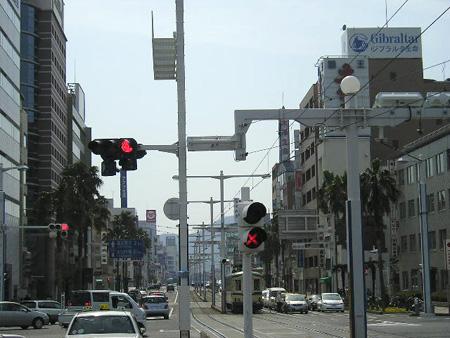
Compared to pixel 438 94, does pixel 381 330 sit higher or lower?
lower

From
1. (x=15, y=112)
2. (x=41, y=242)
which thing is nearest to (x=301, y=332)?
(x=15, y=112)

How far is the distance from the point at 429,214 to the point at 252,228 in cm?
6024

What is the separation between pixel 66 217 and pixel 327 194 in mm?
24842

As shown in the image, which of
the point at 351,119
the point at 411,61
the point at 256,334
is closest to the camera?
the point at 351,119

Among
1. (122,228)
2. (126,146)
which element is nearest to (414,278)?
(122,228)

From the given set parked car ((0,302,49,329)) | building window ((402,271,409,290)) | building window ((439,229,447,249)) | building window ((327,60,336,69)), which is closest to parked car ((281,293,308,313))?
building window ((439,229,447,249))

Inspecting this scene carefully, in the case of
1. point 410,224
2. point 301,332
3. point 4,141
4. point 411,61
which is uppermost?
point 411,61

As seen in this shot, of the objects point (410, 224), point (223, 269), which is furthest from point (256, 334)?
point (410, 224)

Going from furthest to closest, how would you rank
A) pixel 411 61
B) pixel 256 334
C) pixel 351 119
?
pixel 411 61 < pixel 256 334 < pixel 351 119

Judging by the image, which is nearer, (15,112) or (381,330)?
(381,330)

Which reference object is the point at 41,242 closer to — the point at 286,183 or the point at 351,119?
the point at 286,183

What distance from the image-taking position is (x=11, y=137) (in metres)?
71.1

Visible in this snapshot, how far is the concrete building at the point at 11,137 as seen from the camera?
223 feet

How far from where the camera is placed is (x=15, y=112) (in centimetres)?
7369
